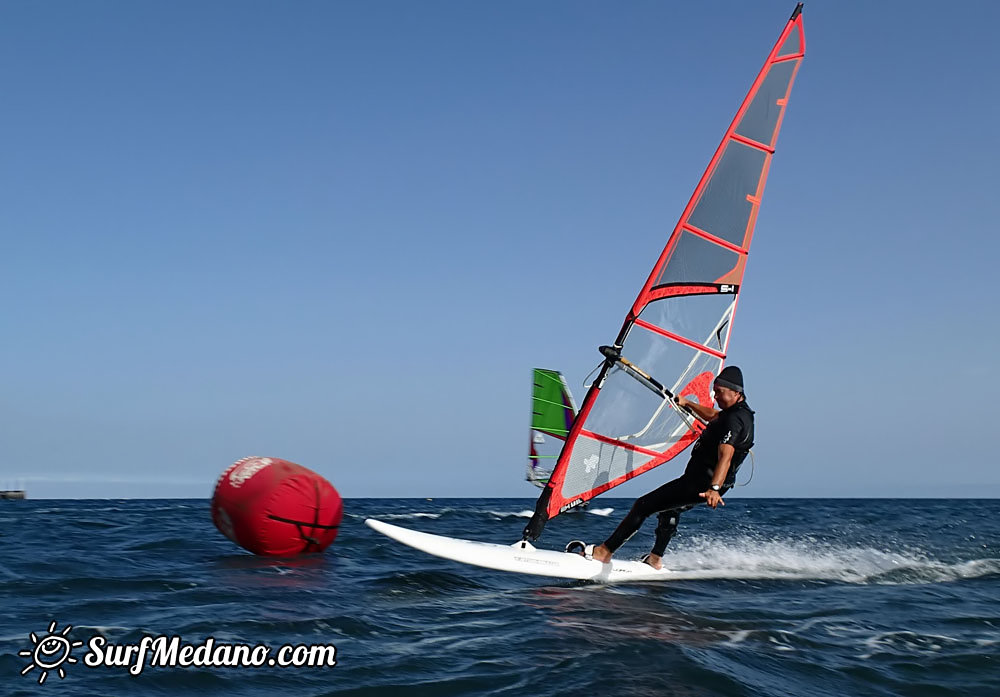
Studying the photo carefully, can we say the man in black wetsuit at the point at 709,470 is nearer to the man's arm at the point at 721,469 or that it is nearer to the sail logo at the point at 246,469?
the man's arm at the point at 721,469

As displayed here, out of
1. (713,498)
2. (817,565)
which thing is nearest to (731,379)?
(713,498)

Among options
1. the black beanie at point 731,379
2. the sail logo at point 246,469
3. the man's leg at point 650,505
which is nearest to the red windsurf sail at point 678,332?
the man's leg at point 650,505

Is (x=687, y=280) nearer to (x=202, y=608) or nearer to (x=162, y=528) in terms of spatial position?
(x=202, y=608)

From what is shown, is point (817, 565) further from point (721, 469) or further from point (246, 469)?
point (246, 469)

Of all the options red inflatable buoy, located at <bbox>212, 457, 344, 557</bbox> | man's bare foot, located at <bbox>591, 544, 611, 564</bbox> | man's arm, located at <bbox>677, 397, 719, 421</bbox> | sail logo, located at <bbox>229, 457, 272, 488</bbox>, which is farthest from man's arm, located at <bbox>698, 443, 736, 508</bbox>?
sail logo, located at <bbox>229, 457, 272, 488</bbox>

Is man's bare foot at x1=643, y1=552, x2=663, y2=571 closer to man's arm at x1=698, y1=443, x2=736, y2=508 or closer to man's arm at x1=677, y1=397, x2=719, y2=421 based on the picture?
man's arm at x1=698, y1=443, x2=736, y2=508

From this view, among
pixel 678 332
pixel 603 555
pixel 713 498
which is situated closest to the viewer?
pixel 713 498

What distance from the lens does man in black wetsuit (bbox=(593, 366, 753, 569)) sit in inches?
288

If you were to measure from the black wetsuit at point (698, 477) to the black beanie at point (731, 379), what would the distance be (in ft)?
0.58

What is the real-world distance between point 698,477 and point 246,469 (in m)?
4.99

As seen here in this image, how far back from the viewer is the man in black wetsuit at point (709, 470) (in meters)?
7.31

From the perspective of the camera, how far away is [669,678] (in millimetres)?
4184

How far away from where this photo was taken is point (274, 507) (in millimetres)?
8281

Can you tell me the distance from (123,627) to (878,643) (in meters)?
5.24
